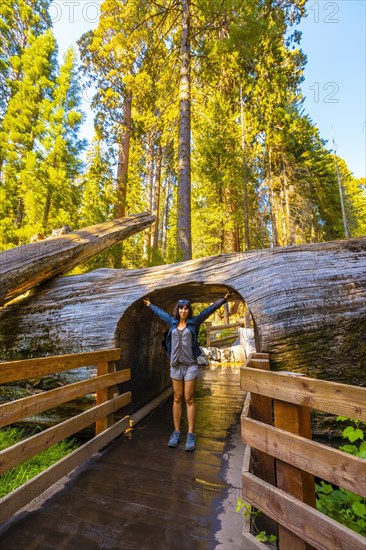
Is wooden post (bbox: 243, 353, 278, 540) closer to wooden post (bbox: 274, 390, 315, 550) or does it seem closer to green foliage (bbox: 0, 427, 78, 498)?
wooden post (bbox: 274, 390, 315, 550)

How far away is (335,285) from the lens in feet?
14.3

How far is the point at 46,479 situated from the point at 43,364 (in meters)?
1.17

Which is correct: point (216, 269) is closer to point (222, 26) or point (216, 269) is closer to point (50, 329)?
point (50, 329)

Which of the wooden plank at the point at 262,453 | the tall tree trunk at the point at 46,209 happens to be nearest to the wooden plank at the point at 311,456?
the wooden plank at the point at 262,453

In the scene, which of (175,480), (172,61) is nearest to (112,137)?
(172,61)

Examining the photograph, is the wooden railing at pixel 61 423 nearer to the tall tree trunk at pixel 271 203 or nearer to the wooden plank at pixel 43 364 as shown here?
the wooden plank at pixel 43 364

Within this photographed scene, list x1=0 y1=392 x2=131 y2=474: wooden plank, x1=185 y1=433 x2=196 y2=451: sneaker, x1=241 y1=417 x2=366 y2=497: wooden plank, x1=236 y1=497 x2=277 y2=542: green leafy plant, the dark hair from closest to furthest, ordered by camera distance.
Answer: x1=241 y1=417 x2=366 y2=497: wooden plank → x1=236 y1=497 x2=277 y2=542: green leafy plant → x1=0 y1=392 x2=131 y2=474: wooden plank → x1=185 y1=433 x2=196 y2=451: sneaker → the dark hair

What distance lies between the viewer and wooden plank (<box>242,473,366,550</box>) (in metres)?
1.62

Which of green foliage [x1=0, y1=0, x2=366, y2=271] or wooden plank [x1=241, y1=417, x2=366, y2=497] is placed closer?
wooden plank [x1=241, y1=417, x2=366, y2=497]

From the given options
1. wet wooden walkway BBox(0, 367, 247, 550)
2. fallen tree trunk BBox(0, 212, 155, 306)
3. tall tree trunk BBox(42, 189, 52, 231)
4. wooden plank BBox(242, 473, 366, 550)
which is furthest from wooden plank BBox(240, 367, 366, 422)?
tall tree trunk BBox(42, 189, 52, 231)

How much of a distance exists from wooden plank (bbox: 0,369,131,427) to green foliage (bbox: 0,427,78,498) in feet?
4.90

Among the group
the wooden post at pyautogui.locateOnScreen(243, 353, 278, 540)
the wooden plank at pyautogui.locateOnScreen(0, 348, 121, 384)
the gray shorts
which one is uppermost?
the wooden plank at pyautogui.locateOnScreen(0, 348, 121, 384)

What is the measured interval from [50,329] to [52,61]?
14613mm

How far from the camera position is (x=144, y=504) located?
2.86 meters
